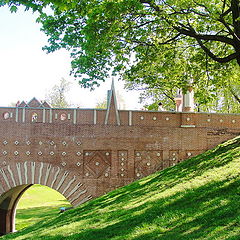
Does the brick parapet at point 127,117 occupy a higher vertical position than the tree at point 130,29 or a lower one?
lower

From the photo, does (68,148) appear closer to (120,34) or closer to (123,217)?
(120,34)

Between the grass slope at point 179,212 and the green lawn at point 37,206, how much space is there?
1213 centimetres

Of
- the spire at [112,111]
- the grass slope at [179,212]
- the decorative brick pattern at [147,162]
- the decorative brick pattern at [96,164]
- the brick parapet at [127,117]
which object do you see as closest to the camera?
the grass slope at [179,212]

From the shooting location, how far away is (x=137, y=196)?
9.41m

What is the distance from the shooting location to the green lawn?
20.6 metres

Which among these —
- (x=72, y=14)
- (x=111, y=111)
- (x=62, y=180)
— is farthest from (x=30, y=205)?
(x=72, y=14)

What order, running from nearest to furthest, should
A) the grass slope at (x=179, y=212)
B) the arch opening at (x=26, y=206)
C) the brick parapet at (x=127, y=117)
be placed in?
the grass slope at (x=179, y=212) < the brick parapet at (x=127, y=117) < the arch opening at (x=26, y=206)

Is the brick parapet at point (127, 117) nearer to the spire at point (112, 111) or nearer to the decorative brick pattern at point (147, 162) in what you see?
the spire at point (112, 111)

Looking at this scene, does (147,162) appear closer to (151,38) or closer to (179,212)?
(151,38)

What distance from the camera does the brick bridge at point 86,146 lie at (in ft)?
44.1

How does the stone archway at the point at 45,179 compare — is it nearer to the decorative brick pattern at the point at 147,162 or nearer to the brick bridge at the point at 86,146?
the brick bridge at the point at 86,146

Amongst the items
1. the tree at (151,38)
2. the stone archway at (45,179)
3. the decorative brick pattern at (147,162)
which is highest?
the tree at (151,38)

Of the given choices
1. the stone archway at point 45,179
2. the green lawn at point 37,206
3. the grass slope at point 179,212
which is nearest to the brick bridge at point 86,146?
the stone archway at point 45,179

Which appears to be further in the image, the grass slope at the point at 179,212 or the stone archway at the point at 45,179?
the stone archway at the point at 45,179
